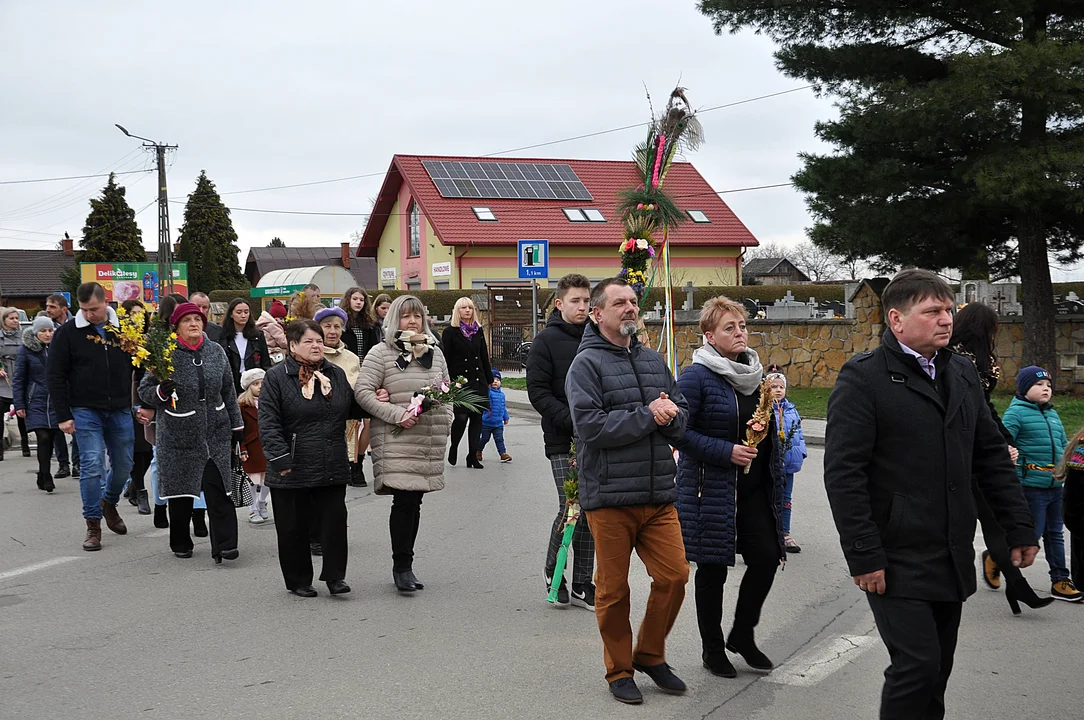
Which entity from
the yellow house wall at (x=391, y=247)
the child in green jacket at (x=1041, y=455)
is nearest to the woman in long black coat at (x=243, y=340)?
the child in green jacket at (x=1041, y=455)

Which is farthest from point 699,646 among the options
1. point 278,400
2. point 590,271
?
point 590,271

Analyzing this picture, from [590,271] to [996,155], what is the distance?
29.1 m

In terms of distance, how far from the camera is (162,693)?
5020 mm

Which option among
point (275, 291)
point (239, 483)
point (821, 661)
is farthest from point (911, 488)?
point (275, 291)

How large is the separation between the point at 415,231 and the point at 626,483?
43.3m

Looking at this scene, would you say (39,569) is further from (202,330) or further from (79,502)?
(79,502)

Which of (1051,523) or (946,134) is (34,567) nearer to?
(1051,523)

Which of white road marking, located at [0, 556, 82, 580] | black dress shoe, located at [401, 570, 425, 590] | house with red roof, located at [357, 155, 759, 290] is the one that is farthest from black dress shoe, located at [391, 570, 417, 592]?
house with red roof, located at [357, 155, 759, 290]

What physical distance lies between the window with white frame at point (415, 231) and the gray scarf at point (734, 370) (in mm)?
41707

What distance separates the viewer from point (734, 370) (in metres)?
5.21

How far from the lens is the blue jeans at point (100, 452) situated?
863cm

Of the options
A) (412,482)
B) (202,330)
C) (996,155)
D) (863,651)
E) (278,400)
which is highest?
(996,155)

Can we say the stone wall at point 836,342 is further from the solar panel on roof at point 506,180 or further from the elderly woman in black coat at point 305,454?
the solar panel on roof at point 506,180

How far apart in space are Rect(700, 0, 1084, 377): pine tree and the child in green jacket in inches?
384
